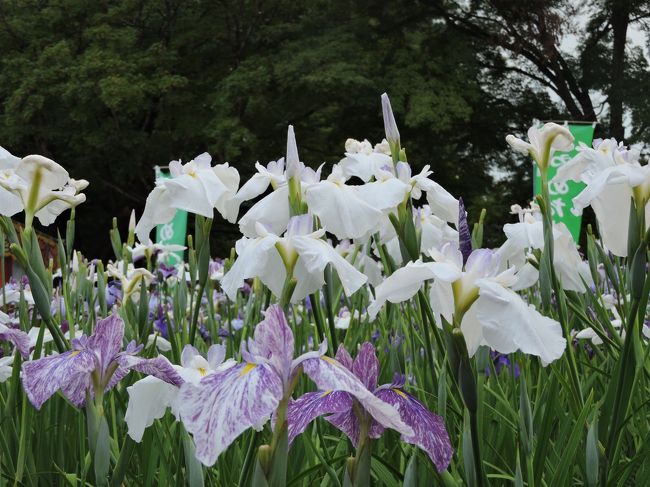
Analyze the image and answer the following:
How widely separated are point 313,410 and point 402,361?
2.54ft

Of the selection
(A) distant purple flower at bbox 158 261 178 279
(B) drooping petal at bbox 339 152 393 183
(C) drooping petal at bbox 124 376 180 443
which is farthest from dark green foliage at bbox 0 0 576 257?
(C) drooping petal at bbox 124 376 180 443

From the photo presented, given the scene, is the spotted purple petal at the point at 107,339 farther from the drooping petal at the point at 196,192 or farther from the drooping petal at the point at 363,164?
the drooping petal at the point at 363,164

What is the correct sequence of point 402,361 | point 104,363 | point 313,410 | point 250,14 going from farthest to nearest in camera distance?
point 250,14
point 402,361
point 104,363
point 313,410

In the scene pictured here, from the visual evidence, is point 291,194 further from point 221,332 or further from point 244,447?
point 221,332

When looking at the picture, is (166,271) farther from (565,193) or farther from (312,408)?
(565,193)

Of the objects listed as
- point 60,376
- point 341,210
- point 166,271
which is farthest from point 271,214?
point 166,271

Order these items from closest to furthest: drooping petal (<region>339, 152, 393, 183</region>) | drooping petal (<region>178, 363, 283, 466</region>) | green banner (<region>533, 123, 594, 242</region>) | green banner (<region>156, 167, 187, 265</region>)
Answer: drooping petal (<region>178, 363, 283, 466</region>), drooping petal (<region>339, 152, 393, 183</region>), green banner (<region>533, 123, 594, 242</region>), green banner (<region>156, 167, 187, 265</region>)

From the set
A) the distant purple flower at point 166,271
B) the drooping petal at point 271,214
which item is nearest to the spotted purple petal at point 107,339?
the drooping petal at point 271,214

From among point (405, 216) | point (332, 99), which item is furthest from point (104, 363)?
point (332, 99)

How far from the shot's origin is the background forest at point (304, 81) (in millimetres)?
11594

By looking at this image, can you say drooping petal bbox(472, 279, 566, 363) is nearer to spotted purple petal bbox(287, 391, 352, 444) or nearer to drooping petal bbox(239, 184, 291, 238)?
spotted purple petal bbox(287, 391, 352, 444)

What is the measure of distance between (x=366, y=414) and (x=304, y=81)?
35.0ft

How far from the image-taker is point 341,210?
110cm

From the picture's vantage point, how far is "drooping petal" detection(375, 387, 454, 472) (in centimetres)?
70
